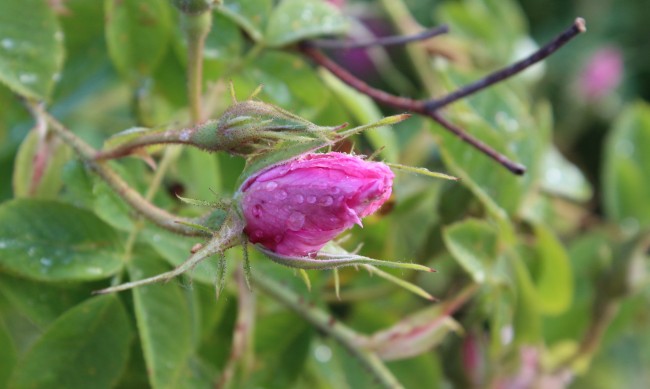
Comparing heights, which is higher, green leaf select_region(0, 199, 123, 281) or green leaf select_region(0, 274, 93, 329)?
green leaf select_region(0, 199, 123, 281)

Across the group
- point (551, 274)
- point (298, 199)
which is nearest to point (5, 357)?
point (298, 199)

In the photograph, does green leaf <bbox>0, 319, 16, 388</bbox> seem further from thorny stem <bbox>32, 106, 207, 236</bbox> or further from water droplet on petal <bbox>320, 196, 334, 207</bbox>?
water droplet on petal <bbox>320, 196, 334, 207</bbox>

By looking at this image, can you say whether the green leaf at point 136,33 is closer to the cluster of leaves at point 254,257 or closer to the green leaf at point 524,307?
the cluster of leaves at point 254,257

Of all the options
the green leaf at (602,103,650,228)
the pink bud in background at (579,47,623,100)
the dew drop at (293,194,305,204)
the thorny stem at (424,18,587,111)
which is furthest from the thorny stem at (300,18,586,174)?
the pink bud in background at (579,47,623,100)

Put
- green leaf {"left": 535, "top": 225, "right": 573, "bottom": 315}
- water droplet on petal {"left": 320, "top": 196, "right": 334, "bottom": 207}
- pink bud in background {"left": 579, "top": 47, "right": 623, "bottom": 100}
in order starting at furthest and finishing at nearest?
pink bud in background {"left": 579, "top": 47, "right": 623, "bottom": 100} < green leaf {"left": 535, "top": 225, "right": 573, "bottom": 315} < water droplet on petal {"left": 320, "top": 196, "right": 334, "bottom": 207}

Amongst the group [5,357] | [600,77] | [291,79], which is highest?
[291,79]

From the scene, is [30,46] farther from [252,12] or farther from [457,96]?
[457,96]

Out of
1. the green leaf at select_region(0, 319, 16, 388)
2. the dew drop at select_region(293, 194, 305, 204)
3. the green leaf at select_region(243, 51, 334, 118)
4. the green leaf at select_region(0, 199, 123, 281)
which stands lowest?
the green leaf at select_region(0, 319, 16, 388)
